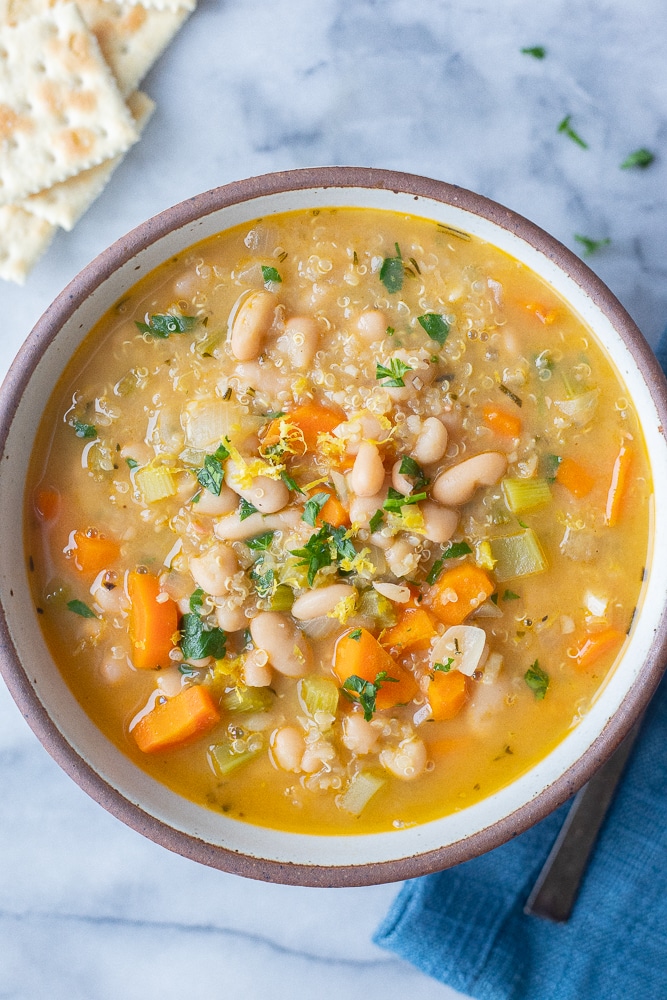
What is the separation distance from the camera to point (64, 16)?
3.42 meters

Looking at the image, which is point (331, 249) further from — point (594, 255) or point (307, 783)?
point (307, 783)

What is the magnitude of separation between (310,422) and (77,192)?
54.6 inches

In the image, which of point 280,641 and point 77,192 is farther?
point 77,192

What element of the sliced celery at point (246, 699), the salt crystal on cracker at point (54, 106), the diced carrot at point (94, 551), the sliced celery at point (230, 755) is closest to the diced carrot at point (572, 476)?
the sliced celery at point (246, 699)

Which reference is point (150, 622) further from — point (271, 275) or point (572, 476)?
point (572, 476)

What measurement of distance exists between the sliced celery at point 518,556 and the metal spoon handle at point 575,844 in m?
0.82

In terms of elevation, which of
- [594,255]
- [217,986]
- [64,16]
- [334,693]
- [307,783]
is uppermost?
[64,16]

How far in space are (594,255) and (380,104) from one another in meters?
0.98

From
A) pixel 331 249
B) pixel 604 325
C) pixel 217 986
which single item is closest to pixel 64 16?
pixel 331 249

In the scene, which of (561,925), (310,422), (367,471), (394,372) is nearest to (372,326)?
(394,372)

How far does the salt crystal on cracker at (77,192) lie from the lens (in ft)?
11.1

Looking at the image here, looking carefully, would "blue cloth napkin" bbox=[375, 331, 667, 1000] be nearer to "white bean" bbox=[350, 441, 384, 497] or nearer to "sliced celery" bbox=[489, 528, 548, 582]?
"sliced celery" bbox=[489, 528, 548, 582]

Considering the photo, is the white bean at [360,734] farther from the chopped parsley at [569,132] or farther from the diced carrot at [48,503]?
the chopped parsley at [569,132]

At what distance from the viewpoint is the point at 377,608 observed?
288cm
